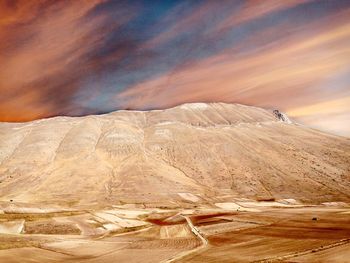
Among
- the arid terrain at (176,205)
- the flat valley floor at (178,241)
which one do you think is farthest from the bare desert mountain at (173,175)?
the flat valley floor at (178,241)

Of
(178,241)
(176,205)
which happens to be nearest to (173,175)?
(176,205)

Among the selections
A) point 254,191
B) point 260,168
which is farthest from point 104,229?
point 260,168

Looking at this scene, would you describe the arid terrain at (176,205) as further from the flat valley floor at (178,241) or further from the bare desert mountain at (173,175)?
the bare desert mountain at (173,175)

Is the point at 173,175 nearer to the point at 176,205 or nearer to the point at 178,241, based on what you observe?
the point at 176,205

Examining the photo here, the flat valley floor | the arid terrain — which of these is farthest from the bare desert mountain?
the flat valley floor

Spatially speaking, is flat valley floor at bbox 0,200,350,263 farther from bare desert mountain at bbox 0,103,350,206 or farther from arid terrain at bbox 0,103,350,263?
bare desert mountain at bbox 0,103,350,206

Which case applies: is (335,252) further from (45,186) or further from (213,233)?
(45,186)
